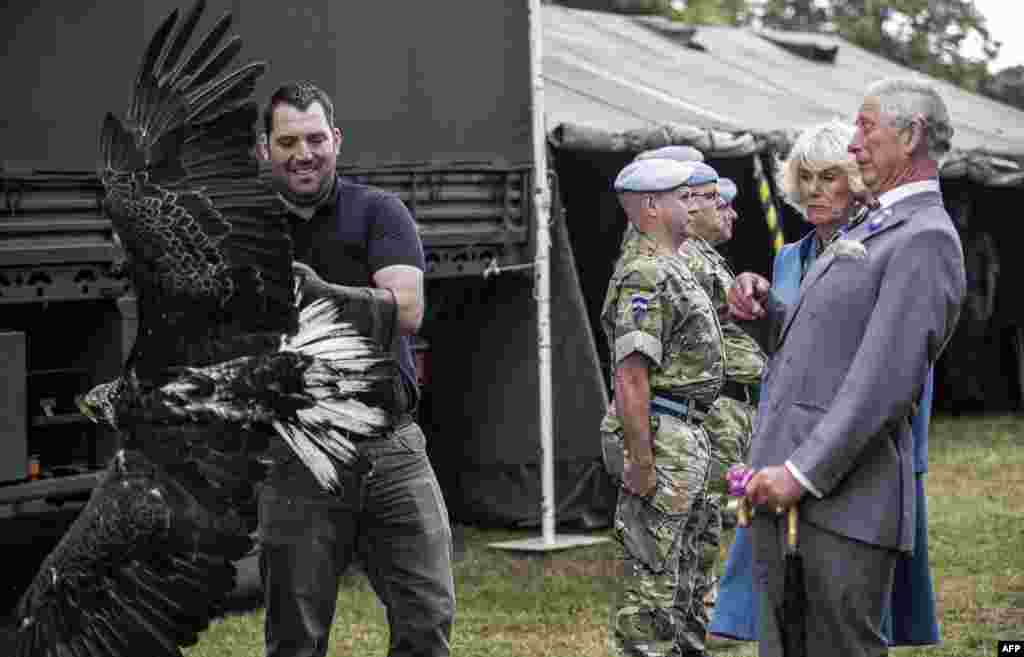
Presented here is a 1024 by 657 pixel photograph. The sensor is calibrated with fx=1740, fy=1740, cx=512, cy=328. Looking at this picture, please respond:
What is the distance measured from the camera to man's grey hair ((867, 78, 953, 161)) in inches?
161

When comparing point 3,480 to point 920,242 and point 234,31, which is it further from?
point 920,242

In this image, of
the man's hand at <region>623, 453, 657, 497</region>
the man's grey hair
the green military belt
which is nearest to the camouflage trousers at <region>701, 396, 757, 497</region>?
the green military belt

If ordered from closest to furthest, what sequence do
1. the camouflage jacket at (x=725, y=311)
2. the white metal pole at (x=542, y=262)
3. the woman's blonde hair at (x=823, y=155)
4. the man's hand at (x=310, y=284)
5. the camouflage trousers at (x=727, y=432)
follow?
1. the man's hand at (x=310, y=284)
2. the woman's blonde hair at (x=823, y=155)
3. the camouflage jacket at (x=725, y=311)
4. the camouflage trousers at (x=727, y=432)
5. the white metal pole at (x=542, y=262)

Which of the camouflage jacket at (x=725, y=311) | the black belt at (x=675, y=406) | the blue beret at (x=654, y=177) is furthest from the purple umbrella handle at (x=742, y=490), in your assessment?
the camouflage jacket at (x=725, y=311)

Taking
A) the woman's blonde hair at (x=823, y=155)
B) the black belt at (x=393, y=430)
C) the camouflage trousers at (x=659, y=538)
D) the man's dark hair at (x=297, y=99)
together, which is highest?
the man's dark hair at (x=297, y=99)

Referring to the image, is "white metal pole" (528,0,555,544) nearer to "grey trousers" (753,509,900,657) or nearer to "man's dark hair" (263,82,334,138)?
"man's dark hair" (263,82,334,138)

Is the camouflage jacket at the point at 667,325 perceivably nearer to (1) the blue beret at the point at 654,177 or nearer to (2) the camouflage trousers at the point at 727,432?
(1) the blue beret at the point at 654,177

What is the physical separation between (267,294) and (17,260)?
251 cm

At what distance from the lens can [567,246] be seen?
10.1 meters

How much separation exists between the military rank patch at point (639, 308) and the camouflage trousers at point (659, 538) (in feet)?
1.12

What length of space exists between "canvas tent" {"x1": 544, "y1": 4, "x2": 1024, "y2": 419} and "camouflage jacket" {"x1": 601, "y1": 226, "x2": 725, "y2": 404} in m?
4.21

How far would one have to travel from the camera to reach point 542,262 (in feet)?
31.2

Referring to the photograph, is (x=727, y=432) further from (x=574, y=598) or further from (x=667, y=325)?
(x=574, y=598)

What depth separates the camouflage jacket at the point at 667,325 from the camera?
566 centimetres
